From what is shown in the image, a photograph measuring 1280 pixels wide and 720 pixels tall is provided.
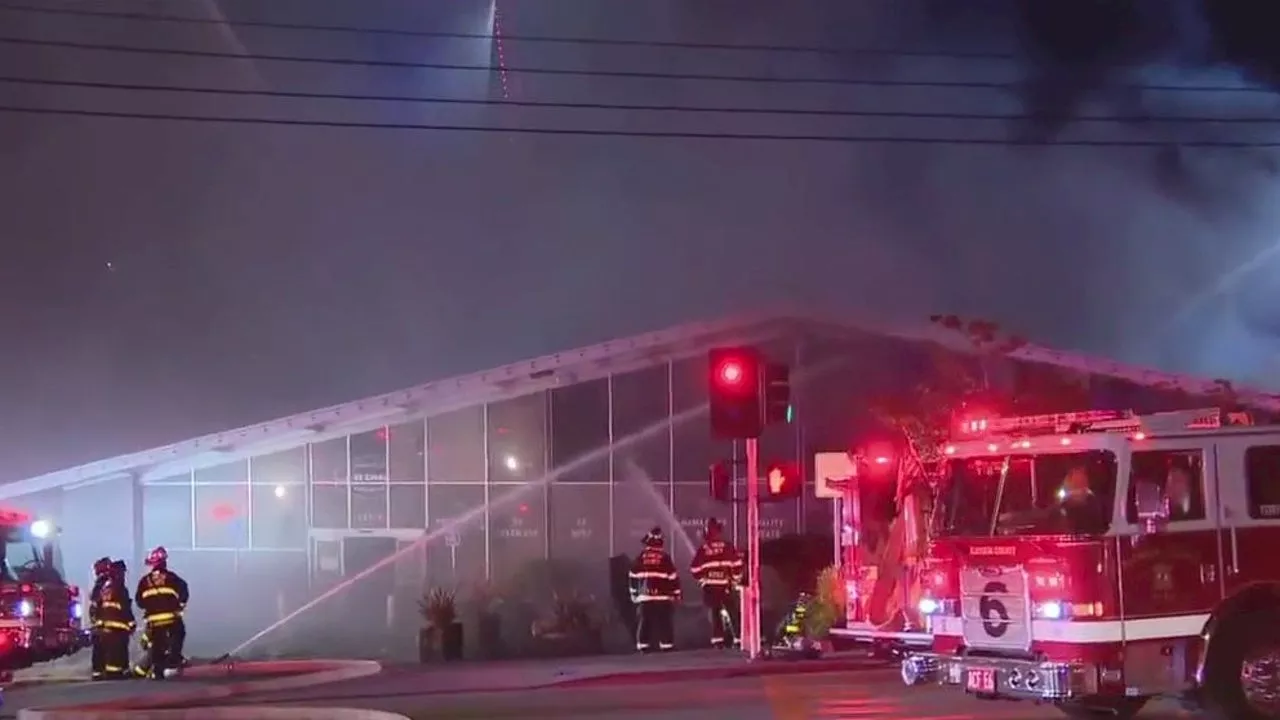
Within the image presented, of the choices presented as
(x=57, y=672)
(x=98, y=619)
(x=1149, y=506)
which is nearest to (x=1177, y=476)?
(x=1149, y=506)

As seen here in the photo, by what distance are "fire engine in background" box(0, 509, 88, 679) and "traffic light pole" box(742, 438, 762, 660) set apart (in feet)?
28.1

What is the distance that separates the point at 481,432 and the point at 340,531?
286 cm

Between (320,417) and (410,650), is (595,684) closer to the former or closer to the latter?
(410,650)

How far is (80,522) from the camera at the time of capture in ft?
84.3

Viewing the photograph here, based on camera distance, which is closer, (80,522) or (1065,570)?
(1065,570)

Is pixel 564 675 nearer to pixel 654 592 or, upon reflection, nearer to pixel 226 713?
pixel 654 592

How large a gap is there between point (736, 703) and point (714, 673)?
337cm

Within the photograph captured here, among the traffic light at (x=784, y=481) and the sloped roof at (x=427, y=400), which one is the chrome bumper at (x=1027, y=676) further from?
the sloped roof at (x=427, y=400)

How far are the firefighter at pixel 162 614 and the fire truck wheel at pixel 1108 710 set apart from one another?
37.4 feet

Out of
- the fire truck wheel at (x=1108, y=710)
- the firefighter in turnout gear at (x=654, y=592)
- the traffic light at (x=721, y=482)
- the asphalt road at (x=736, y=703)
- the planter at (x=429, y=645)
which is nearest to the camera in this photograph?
the fire truck wheel at (x=1108, y=710)

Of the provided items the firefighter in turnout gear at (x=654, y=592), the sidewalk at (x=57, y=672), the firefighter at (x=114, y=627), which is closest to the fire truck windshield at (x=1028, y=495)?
the firefighter in turnout gear at (x=654, y=592)

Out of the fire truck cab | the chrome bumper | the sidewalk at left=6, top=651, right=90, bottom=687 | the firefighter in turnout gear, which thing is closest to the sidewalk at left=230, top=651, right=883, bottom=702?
the firefighter in turnout gear

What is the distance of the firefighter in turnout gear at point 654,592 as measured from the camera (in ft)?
69.6

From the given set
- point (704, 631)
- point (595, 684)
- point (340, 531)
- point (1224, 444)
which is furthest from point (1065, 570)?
point (340, 531)
